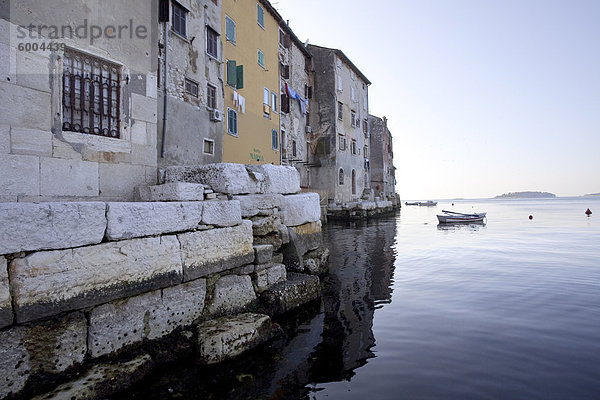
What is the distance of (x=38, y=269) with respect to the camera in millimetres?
2822

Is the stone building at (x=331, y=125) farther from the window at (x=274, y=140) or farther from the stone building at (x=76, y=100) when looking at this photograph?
the stone building at (x=76, y=100)

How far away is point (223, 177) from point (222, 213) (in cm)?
69

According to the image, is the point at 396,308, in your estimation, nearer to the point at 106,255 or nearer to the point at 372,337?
the point at 372,337

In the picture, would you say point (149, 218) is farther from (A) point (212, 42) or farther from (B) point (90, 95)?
(A) point (212, 42)

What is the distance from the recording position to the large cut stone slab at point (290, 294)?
16.2ft

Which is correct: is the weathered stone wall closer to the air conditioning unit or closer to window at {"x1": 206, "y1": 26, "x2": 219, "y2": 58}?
the air conditioning unit

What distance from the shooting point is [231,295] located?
447 centimetres

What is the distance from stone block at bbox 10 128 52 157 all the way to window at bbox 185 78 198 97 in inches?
288

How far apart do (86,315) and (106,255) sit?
0.58 metres

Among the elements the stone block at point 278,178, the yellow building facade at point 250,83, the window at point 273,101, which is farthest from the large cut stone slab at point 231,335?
the window at point 273,101

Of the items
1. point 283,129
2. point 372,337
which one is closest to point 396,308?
point 372,337

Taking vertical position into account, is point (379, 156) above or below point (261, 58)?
below

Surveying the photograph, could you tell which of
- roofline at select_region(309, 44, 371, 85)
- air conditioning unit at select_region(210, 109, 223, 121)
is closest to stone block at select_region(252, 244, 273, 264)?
air conditioning unit at select_region(210, 109, 223, 121)

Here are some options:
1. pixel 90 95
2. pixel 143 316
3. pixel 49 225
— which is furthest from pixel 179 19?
pixel 143 316
